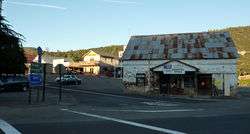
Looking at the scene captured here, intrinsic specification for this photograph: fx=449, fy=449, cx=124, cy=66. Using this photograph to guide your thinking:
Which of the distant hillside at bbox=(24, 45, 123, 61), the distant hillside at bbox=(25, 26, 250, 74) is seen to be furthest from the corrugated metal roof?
the distant hillside at bbox=(24, 45, 123, 61)

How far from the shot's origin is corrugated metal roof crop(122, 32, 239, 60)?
168 feet

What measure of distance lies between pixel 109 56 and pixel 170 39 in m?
54.0

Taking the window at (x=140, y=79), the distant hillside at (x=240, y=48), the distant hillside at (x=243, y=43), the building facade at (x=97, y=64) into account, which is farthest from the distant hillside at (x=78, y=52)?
the window at (x=140, y=79)

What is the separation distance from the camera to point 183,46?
177 ft

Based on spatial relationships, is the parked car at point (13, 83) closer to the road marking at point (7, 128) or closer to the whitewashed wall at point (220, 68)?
the whitewashed wall at point (220, 68)

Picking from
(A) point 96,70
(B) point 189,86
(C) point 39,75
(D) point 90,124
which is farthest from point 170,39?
(A) point 96,70

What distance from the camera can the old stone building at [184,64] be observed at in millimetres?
49969

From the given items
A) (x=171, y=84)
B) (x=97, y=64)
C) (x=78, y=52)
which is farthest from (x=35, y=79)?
(x=78, y=52)

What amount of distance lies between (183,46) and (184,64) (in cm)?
392

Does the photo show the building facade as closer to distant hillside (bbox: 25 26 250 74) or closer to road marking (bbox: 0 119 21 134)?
distant hillside (bbox: 25 26 250 74)

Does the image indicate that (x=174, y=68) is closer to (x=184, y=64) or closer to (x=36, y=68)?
(x=184, y=64)

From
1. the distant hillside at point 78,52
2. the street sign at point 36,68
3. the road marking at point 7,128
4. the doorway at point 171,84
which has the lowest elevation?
the road marking at point 7,128

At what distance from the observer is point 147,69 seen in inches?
2141

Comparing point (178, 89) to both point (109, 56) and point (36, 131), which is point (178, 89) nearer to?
point (36, 131)
